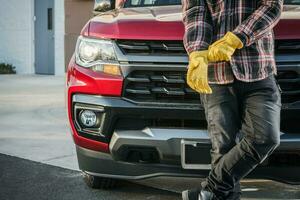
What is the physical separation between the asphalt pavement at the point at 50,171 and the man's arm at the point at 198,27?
1538 mm

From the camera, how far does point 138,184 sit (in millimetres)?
4805

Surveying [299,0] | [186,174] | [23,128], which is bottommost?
[23,128]

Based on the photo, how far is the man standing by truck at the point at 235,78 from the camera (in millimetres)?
3158

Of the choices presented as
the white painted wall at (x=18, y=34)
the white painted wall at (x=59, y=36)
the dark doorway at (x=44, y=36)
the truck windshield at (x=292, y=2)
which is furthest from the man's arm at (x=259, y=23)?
the white painted wall at (x=18, y=34)

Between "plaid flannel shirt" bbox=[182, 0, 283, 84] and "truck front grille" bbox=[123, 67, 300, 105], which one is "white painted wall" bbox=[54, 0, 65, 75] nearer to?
"truck front grille" bbox=[123, 67, 300, 105]

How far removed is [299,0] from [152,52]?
1621 millimetres

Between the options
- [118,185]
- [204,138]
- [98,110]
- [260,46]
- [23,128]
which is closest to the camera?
[260,46]

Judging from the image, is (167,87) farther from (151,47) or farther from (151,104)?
(151,47)

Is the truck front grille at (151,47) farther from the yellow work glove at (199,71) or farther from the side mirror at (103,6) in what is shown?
the side mirror at (103,6)

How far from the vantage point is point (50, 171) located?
5266mm

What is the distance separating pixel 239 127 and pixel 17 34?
14357 millimetres

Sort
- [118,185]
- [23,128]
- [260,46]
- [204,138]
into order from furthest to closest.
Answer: [23,128]
[118,185]
[204,138]
[260,46]

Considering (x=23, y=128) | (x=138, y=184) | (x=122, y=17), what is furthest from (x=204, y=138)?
(x=23, y=128)

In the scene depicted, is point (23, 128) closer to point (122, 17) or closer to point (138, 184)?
point (138, 184)
